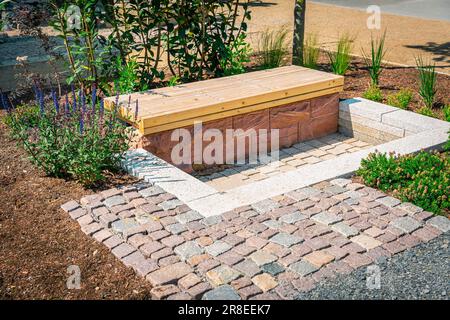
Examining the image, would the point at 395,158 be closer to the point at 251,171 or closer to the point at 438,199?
the point at 438,199

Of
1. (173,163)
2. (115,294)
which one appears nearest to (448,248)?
(115,294)

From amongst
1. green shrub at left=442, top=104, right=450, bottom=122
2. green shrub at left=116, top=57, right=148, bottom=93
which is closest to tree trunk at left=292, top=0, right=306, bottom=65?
green shrub at left=442, top=104, right=450, bottom=122

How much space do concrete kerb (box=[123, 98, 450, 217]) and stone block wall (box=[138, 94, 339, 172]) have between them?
0.90 feet

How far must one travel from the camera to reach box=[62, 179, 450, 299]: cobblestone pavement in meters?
3.51

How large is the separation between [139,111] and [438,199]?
255 centimetres

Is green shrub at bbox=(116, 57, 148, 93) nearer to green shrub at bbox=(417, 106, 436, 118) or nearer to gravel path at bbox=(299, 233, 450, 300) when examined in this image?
green shrub at bbox=(417, 106, 436, 118)

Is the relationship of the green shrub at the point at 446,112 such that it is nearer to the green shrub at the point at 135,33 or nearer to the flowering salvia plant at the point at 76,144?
the green shrub at the point at 135,33

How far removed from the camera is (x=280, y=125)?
6188 mm

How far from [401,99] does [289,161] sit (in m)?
1.55

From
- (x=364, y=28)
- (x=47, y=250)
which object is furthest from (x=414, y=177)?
(x=364, y=28)

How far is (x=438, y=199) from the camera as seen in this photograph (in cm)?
441

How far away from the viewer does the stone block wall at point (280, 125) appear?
17.8 feet

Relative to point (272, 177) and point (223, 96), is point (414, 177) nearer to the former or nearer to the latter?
point (272, 177)

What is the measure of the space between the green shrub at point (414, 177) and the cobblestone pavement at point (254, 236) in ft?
0.33
